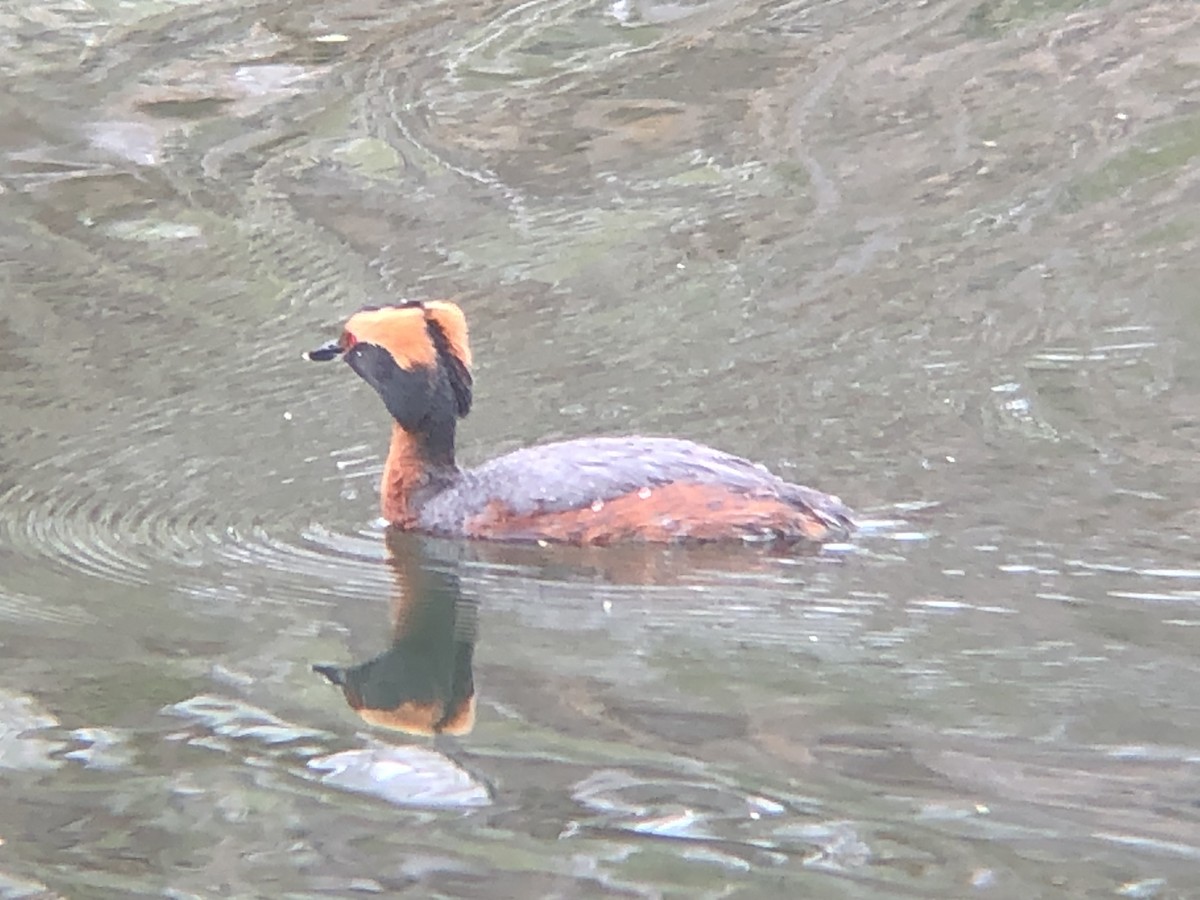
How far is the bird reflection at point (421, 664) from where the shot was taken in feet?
20.7

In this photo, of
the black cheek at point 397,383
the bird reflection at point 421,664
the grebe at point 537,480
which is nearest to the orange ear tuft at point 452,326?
the grebe at point 537,480

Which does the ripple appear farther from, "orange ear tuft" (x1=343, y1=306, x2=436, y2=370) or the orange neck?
"orange ear tuft" (x1=343, y1=306, x2=436, y2=370)

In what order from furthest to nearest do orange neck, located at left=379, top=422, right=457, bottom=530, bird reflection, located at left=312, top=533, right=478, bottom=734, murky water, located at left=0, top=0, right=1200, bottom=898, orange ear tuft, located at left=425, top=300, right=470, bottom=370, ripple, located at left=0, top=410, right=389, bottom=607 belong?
orange ear tuft, located at left=425, top=300, right=470, bottom=370 → orange neck, located at left=379, top=422, right=457, bottom=530 → ripple, located at left=0, top=410, right=389, bottom=607 → bird reflection, located at left=312, top=533, right=478, bottom=734 → murky water, located at left=0, top=0, right=1200, bottom=898

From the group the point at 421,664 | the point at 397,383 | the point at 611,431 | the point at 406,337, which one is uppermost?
the point at 406,337

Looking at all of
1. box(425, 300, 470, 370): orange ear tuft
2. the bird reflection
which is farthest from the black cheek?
the bird reflection

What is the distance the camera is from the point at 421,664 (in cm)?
679

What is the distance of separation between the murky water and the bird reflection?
0.07 ft

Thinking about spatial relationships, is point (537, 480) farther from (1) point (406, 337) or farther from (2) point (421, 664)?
(2) point (421, 664)

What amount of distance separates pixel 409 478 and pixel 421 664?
1.46 metres

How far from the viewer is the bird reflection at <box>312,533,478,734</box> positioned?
20.7 feet

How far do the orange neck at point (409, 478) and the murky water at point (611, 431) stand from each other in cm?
12

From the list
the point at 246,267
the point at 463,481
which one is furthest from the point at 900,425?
the point at 246,267

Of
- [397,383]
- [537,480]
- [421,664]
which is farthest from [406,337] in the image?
[421,664]

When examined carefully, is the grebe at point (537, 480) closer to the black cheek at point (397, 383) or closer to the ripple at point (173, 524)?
the black cheek at point (397, 383)
